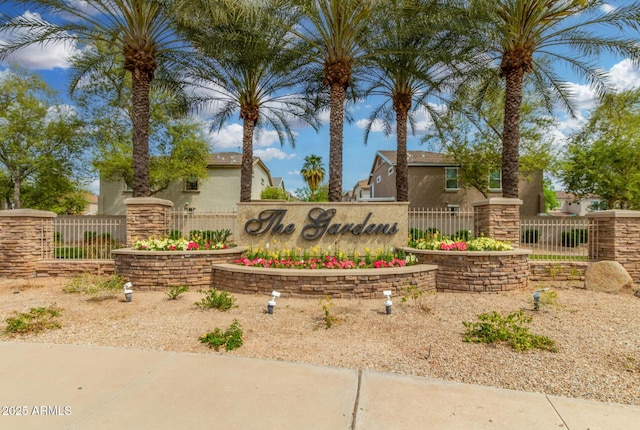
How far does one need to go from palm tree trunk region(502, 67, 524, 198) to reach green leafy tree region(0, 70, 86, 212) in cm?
2311

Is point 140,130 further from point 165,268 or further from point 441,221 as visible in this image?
point 441,221

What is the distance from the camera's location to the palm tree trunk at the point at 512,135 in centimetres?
1118

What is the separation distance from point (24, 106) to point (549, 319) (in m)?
26.1

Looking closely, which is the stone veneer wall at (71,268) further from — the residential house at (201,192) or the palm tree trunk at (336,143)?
the residential house at (201,192)

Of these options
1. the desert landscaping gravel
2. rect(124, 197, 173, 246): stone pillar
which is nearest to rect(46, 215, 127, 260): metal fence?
rect(124, 197, 173, 246): stone pillar

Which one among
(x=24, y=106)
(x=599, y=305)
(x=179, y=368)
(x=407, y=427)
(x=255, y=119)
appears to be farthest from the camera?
(x=24, y=106)

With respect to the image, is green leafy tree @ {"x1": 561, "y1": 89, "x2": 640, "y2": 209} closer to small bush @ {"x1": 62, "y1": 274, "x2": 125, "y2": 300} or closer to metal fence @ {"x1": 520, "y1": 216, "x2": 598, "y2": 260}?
metal fence @ {"x1": 520, "y1": 216, "x2": 598, "y2": 260}

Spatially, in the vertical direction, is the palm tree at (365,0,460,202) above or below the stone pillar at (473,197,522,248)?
above

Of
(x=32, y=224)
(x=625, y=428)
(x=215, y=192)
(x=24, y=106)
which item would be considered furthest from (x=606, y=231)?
(x=24, y=106)

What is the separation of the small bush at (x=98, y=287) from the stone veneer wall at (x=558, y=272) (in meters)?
10.9

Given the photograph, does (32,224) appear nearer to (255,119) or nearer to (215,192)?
(255,119)

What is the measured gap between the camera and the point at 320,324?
5.59 meters

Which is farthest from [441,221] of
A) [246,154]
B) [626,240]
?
[246,154]

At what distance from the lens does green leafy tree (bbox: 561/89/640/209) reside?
18.5m
